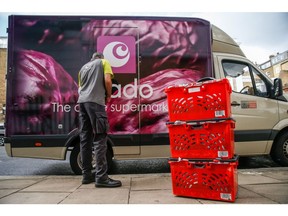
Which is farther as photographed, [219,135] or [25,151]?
[25,151]

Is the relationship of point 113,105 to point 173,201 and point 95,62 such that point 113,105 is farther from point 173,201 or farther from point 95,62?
point 173,201

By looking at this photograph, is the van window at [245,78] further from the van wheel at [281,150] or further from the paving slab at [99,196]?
the paving slab at [99,196]

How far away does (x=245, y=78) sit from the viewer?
532 centimetres

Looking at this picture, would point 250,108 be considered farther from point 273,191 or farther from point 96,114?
point 96,114

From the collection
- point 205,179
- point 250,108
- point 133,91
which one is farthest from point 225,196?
point 250,108

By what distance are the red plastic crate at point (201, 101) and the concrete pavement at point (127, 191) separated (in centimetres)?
88

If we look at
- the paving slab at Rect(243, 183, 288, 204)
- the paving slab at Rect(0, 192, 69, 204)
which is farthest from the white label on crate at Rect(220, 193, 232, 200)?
the paving slab at Rect(0, 192, 69, 204)

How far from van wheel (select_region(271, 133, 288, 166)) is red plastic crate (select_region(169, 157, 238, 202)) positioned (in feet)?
8.84

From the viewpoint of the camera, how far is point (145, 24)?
15.6 ft

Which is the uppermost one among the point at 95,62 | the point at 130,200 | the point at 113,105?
the point at 95,62

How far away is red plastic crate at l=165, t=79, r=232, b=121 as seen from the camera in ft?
9.21
